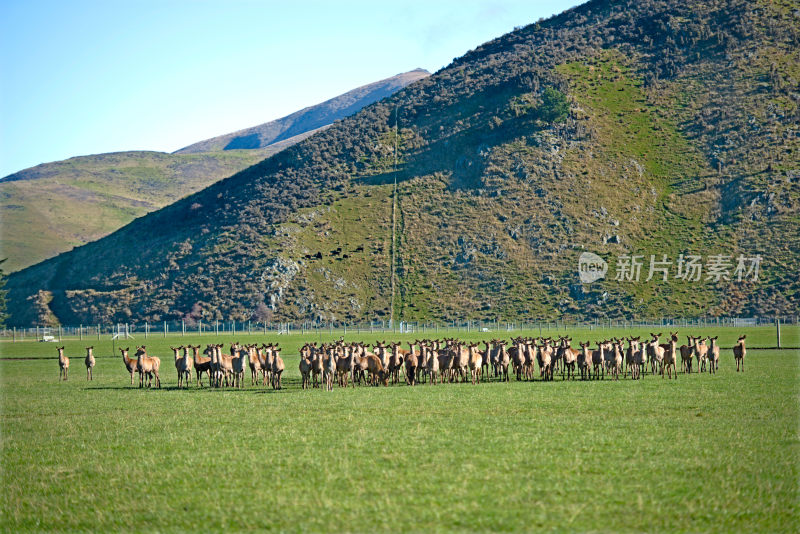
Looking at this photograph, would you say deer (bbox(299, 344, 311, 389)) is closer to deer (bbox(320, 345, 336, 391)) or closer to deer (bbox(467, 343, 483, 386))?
deer (bbox(320, 345, 336, 391))

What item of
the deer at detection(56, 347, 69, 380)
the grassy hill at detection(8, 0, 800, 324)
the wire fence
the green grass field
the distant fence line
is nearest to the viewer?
the green grass field

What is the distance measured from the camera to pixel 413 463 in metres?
14.8

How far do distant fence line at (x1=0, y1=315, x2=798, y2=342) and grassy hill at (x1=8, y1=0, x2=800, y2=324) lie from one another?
217 centimetres

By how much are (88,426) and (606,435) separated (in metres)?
13.0

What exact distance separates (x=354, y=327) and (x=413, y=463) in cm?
8065

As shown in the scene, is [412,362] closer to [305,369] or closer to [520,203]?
[305,369]

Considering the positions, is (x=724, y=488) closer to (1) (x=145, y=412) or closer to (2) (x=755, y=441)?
(2) (x=755, y=441)

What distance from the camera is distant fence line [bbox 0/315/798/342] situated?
3418 inches

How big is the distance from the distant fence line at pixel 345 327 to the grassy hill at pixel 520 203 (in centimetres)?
217

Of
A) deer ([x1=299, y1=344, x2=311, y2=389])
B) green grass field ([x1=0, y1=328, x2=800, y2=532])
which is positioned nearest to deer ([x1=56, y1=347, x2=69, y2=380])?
green grass field ([x1=0, y1=328, x2=800, y2=532])

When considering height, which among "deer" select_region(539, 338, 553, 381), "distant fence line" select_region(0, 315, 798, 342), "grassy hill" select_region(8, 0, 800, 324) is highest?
"grassy hill" select_region(8, 0, 800, 324)

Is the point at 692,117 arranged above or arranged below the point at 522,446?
above

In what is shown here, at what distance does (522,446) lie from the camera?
16250 millimetres

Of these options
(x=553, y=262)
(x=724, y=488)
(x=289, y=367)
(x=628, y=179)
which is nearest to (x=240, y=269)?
(x=553, y=262)
